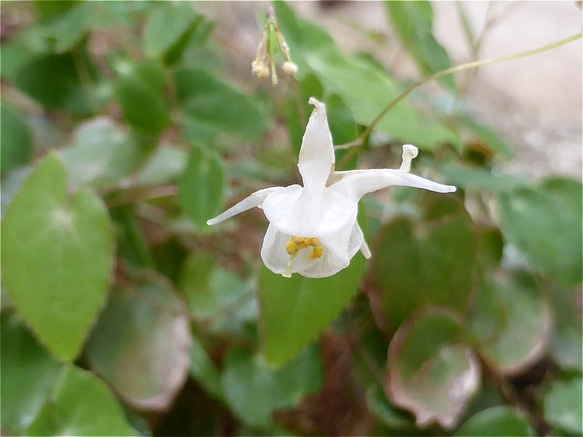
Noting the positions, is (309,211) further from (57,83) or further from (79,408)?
(57,83)

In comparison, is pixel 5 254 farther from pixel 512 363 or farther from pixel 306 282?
pixel 512 363

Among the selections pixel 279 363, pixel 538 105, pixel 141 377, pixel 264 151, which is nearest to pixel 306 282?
pixel 279 363

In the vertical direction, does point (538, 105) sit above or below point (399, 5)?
below

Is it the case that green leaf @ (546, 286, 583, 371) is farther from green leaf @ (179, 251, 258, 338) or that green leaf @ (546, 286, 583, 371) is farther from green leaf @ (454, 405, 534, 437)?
green leaf @ (179, 251, 258, 338)

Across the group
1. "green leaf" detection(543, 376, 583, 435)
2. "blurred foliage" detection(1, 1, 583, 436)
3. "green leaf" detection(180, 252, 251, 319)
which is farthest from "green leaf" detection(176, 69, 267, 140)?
"green leaf" detection(543, 376, 583, 435)

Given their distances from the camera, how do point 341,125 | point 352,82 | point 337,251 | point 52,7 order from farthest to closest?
point 52,7, point 352,82, point 341,125, point 337,251

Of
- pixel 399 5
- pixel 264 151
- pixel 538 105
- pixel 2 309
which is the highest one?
pixel 399 5

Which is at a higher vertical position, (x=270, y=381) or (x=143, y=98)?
(x=143, y=98)

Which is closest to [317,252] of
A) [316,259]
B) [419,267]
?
[316,259]
